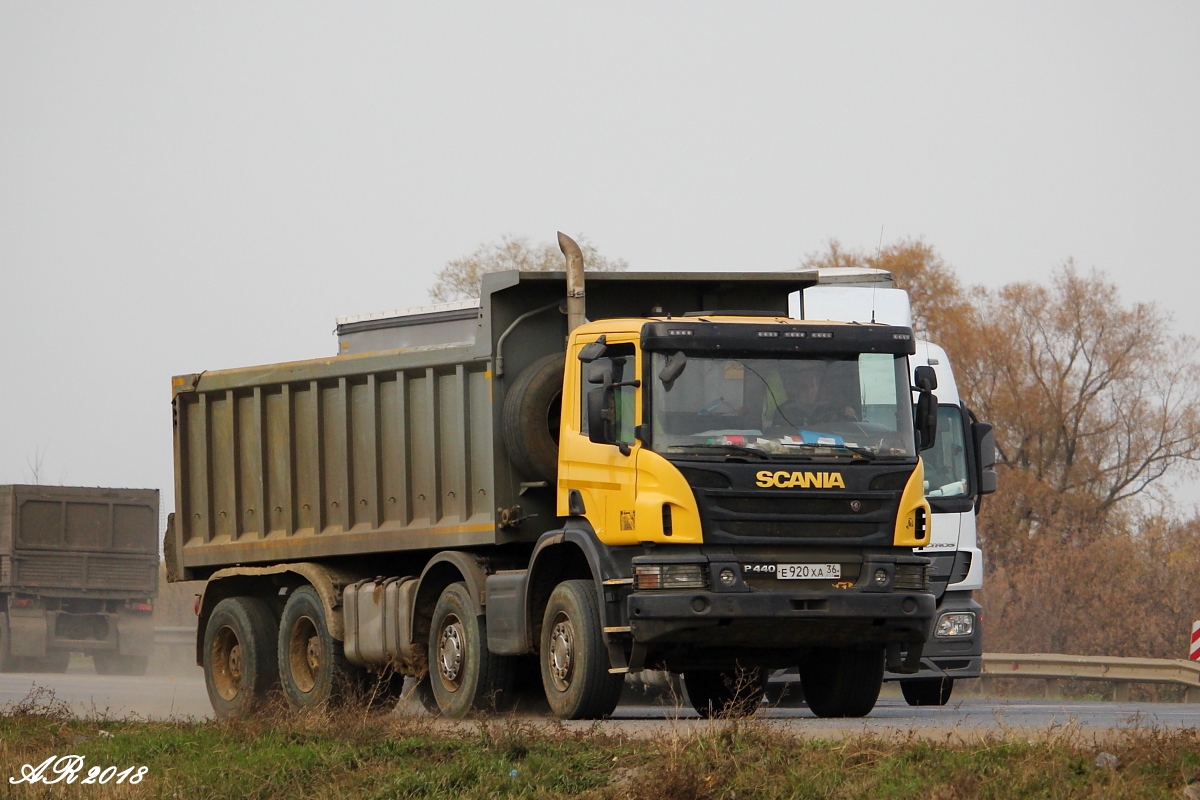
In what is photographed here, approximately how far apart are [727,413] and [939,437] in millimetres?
6043

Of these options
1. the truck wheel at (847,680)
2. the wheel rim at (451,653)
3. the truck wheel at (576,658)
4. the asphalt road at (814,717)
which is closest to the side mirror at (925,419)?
the truck wheel at (847,680)

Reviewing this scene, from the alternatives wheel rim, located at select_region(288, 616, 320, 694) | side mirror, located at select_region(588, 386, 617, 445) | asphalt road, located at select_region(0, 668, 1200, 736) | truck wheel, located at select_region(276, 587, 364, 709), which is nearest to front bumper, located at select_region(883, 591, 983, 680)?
asphalt road, located at select_region(0, 668, 1200, 736)

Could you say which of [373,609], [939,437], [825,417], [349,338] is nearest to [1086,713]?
[939,437]

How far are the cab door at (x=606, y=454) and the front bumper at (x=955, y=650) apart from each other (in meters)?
5.25

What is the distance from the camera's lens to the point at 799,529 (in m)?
12.6

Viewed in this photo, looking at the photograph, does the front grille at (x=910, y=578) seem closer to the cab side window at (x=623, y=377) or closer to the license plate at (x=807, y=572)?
the license plate at (x=807, y=572)

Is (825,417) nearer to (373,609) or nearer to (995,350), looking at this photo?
(373,609)

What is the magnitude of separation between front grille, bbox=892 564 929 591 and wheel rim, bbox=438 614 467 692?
3855 mm

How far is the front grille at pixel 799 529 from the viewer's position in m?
12.5

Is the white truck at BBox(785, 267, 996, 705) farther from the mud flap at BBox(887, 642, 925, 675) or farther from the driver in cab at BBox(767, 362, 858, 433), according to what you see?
the driver in cab at BBox(767, 362, 858, 433)

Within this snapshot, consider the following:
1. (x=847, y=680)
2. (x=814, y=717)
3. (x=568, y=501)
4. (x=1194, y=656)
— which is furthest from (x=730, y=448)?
(x=1194, y=656)

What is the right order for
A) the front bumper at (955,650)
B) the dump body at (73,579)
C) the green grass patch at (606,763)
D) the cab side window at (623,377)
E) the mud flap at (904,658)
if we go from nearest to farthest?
the green grass patch at (606,763)
the cab side window at (623,377)
the mud flap at (904,658)
the front bumper at (955,650)
the dump body at (73,579)

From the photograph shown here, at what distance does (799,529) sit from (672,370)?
1.38 metres

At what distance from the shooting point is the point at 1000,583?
119 feet
